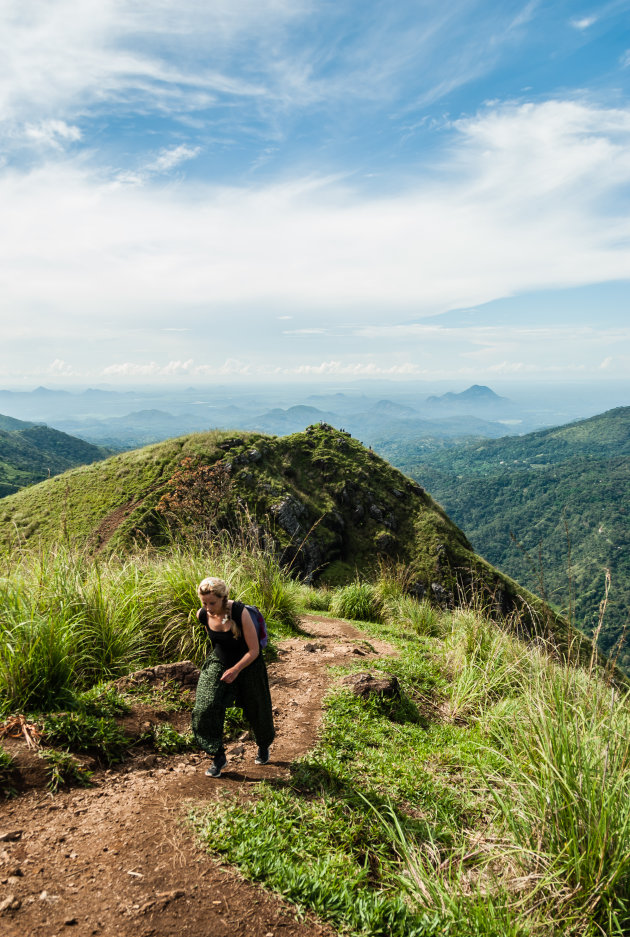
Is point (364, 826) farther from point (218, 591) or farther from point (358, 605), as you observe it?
point (358, 605)

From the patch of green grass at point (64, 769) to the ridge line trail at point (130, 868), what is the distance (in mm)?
111

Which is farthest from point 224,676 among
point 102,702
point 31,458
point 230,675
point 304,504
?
point 31,458

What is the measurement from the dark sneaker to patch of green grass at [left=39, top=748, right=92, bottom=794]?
3.03ft

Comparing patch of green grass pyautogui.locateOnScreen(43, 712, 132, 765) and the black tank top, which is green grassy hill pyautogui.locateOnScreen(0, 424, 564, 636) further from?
the black tank top

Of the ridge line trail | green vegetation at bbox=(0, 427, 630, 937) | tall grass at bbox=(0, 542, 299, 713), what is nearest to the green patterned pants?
the ridge line trail

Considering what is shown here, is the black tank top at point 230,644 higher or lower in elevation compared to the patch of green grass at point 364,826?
higher

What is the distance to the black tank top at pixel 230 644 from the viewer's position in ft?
12.5

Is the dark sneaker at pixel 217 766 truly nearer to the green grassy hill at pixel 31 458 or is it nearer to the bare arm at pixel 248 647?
the bare arm at pixel 248 647

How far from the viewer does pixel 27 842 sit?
109 inches

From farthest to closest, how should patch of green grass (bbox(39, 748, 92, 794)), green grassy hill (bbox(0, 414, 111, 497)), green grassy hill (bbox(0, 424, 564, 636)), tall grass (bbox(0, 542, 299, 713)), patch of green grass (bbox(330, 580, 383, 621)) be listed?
1. green grassy hill (bbox(0, 414, 111, 497))
2. green grassy hill (bbox(0, 424, 564, 636))
3. patch of green grass (bbox(330, 580, 383, 621))
4. tall grass (bbox(0, 542, 299, 713))
5. patch of green grass (bbox(39, 748, 92, 794))

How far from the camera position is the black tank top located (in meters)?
3.80

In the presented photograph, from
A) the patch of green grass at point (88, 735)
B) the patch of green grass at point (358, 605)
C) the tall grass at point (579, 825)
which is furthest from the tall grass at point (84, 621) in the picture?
the patch of green grass at point (358, 605)

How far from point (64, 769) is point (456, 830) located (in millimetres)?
2959

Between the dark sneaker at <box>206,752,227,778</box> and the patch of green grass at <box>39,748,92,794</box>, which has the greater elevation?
the patch of green grass at <box>39,748,92,794</box>
